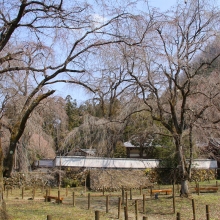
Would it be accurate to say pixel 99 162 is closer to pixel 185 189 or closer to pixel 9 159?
pixel 185 189

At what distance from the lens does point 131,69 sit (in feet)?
48.9

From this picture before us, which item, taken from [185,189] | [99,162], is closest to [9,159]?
[185,189]

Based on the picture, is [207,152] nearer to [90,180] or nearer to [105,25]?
[90,180]

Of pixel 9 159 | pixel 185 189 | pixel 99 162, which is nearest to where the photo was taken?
pixel 9 159

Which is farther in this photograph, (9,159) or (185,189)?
(185,189)

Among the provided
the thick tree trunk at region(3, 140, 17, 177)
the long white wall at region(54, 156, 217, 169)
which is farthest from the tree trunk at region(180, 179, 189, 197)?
the long white wall at region(54, 156, 217, 169)

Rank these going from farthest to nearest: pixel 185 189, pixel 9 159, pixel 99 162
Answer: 1. pixel 99 162
2. pixel 185 189
3. pixel 9 159

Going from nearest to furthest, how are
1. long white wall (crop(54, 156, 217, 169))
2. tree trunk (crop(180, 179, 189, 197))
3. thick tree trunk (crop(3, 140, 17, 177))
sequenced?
thick tree trunk (crop(3, 140, 17, 177)), tree trunk (crop(180, 179, 189, 197)), long white wall (crop(54, 156, 217, 169))

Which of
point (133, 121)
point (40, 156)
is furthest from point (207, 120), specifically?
point (40, 156)

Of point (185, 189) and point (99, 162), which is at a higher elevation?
point (99, 162)

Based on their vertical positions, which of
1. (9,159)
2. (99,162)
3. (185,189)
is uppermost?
(9,159)

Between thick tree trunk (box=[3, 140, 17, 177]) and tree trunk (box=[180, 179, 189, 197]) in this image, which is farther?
tree trunk (box=[180, 179, 189, 197])

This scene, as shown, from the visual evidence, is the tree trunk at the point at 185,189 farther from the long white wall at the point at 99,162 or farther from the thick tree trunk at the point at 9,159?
the long white wall at the point at 99,162

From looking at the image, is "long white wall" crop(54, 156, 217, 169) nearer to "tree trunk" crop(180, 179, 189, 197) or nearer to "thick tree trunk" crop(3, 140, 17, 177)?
"tree trunk" crop(180, 179, 189, 197)
